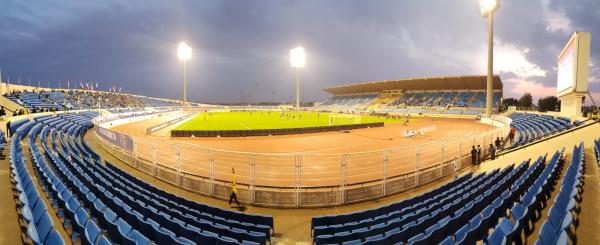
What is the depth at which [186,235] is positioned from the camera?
675 centimetres

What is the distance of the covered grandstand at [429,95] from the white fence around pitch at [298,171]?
55410 millimetres

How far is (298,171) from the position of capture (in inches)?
437

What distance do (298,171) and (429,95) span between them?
276 feet

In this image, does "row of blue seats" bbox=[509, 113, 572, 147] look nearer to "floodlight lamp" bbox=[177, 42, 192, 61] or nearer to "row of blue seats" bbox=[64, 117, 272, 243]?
"row of blue seats" bbox=[64, 117, 272, 243]

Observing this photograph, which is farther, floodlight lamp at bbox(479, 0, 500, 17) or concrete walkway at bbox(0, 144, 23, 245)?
floodlight lamp at bbox(479, 0, 500, 17)

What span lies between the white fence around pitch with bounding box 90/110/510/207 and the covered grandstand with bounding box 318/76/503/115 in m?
55.4

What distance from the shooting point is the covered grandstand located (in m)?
71.2

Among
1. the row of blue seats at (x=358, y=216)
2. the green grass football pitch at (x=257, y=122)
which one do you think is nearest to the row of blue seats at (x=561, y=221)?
the row of blue seats at (x=358, y=216)

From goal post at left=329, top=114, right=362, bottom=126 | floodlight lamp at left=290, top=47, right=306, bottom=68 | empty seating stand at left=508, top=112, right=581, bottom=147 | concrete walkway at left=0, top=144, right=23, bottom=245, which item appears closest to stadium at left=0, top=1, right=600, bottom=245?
concrete walkway at left=0, top=144, right=23, bottom=245

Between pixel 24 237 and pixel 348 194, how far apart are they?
981cm

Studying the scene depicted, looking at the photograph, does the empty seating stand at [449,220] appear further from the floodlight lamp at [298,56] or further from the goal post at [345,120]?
the floodlight lamp at [298,56]

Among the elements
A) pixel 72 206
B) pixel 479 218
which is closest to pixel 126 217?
pixel 72 206

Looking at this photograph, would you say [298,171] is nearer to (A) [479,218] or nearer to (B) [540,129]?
(A) [479,218]

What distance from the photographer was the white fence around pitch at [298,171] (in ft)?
37.5
